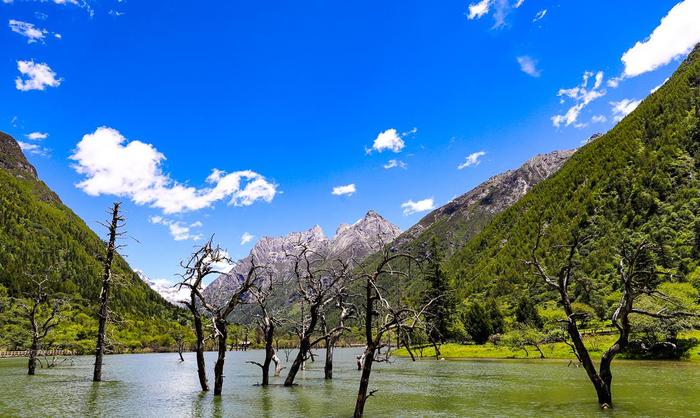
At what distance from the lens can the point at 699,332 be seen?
224ft

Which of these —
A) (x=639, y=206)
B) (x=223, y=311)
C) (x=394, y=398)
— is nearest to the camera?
(x=394, y=398)

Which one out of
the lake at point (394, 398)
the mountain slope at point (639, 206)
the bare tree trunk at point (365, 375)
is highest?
the mountain slope at point (639, 206)

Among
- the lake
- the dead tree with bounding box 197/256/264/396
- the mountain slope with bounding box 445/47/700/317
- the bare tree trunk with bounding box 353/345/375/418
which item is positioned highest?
the mountain slope with bounding box 445/47/700/317

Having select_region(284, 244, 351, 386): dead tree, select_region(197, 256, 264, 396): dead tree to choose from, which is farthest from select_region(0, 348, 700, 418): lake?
select_region(284, 244, 351, 386): dead tree

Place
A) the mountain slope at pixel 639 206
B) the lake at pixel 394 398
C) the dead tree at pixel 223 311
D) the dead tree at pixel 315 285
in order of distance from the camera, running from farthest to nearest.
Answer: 1. the mountain slope at pixel 639 206
2. the dead tree at pixel 315 285
3. the dead tree at pixel 223 311
4. the lake at pixel 394 398

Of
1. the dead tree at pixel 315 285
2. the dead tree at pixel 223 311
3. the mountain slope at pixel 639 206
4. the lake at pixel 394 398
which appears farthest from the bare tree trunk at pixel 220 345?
the mountain slope at pixel 639 206

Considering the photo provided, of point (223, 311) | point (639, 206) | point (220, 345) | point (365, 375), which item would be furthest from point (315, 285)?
point (639, 206)

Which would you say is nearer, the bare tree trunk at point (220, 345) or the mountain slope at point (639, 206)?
the bare tree trunk at point (220, 345)

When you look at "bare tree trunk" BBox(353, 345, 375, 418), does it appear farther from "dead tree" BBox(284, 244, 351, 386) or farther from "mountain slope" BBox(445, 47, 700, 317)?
"mountain slope" BBox(445, 47, 700, 317)

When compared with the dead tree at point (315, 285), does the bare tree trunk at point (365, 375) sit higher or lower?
lower

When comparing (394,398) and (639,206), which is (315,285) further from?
(639,206)

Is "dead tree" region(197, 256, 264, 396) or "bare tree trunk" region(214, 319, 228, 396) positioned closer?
"dead tree" region(197, 256, 264, 396)

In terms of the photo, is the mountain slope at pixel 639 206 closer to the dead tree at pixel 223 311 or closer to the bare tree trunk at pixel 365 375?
the bare tree trunk at pixel 365 375

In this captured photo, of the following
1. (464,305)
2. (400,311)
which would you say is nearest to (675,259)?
(464,305)
